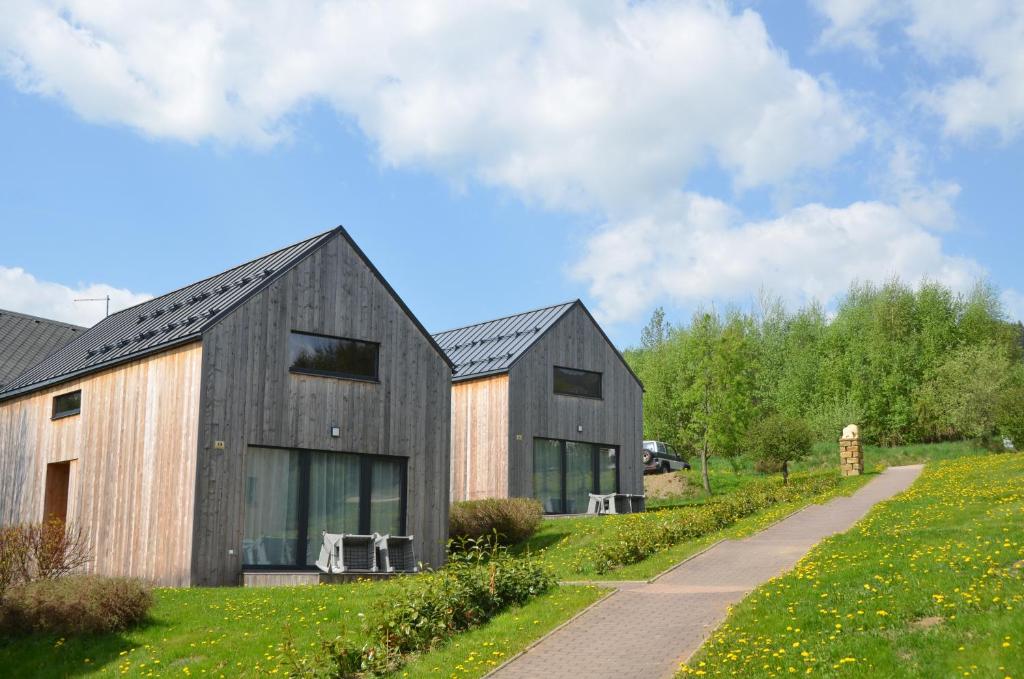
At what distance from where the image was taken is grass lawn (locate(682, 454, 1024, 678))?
898 cm

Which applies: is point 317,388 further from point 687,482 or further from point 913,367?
point 913,367

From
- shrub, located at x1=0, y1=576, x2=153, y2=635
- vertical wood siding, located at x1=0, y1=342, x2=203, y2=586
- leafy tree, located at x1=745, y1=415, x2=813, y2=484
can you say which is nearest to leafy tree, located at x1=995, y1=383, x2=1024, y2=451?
leafy tree, located at x1=745, y1=415, x2=813, y2=484

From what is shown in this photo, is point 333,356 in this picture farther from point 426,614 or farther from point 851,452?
point 851,452

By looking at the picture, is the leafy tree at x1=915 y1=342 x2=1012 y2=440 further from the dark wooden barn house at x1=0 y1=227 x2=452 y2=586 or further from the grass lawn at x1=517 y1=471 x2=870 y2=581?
the dark wooden barn house at x1=0 y1=227 x2=452 y2=586

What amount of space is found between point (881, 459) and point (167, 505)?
32961mm

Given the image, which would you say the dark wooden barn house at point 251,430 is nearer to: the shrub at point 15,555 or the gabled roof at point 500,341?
the shrub at point 15,555

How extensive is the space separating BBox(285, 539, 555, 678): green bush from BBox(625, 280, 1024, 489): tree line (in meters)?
26.0

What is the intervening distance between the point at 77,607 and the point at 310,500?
604 cm

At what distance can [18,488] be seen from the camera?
22.6m

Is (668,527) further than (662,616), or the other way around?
(668,527)

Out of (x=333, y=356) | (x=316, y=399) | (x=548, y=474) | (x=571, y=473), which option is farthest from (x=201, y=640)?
(x=571, y=473)

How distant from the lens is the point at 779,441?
29719mm

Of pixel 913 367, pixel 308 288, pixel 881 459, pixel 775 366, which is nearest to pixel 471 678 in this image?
pixel 308 288

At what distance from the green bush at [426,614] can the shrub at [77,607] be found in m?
3.19
